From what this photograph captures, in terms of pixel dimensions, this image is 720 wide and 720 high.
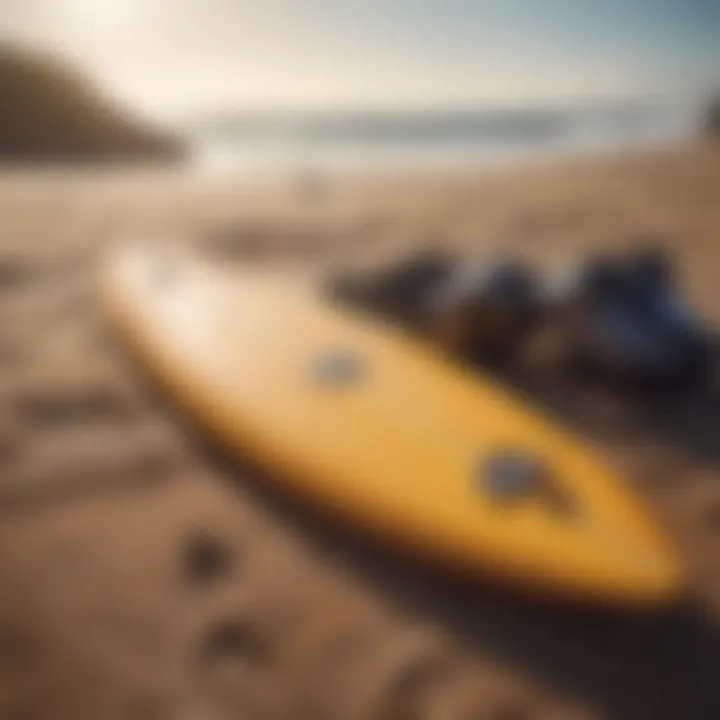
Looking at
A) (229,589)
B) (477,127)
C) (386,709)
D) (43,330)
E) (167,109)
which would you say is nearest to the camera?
(386,709)

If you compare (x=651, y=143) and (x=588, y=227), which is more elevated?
(x=651, y=143)

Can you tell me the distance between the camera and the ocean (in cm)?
218

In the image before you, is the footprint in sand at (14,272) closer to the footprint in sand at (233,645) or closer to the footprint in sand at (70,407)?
the footprint in sand at (70,407)

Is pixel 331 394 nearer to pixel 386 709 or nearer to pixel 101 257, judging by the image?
pixel 386 709

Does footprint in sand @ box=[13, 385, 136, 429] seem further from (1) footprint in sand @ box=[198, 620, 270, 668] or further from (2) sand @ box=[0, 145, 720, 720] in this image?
(1) footprint in sand @ box=[198, 620, 270, 668]

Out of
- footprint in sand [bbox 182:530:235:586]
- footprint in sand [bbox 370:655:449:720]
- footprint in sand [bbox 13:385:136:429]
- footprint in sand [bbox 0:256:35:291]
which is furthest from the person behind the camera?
footprint in sand [bbox 0:256:35:291]

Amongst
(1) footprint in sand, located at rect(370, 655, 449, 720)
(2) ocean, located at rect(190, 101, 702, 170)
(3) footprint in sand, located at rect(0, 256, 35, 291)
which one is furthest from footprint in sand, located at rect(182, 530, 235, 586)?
(2) ocean, located at rect(190, 101, 702, 170)

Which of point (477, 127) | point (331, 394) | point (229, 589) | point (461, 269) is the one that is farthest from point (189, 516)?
point (477, 127)

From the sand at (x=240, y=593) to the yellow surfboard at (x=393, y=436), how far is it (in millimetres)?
30

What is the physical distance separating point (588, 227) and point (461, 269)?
0.46 m

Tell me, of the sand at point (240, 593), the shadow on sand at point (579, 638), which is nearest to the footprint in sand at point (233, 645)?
the sand at point (240, 593)

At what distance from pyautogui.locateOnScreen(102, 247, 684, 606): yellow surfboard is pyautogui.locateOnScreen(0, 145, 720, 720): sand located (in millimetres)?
30

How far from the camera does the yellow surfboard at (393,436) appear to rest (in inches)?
29.4

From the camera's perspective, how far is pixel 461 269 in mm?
1291
